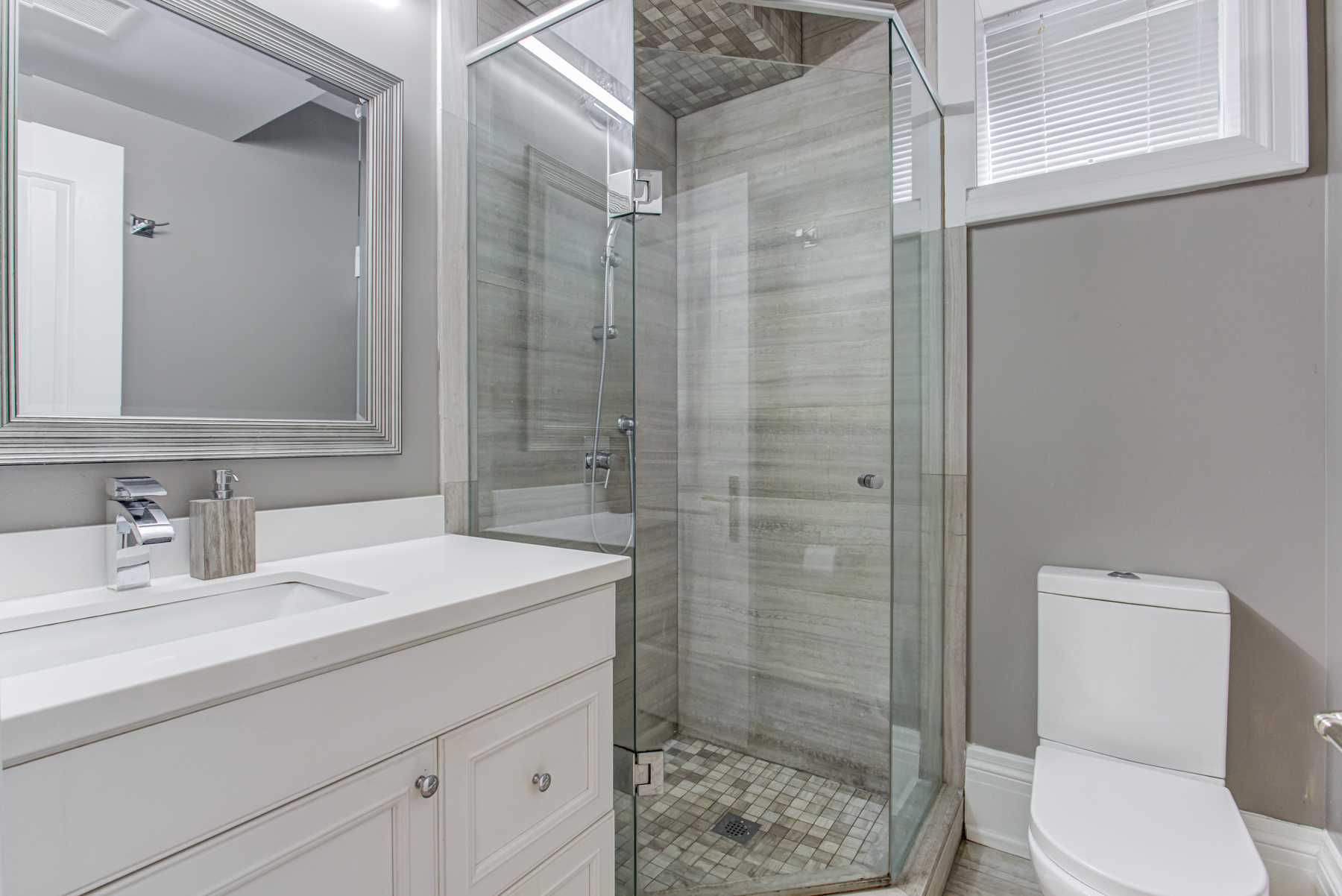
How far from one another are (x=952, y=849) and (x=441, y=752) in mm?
1568

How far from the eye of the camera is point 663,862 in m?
1.47

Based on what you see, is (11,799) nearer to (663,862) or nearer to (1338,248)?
(663,862)

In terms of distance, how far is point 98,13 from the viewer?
3.22ft

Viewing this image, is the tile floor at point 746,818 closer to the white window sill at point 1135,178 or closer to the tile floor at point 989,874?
Answer: the tile floor at point 989,874

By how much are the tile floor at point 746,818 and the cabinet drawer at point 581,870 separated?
0.18 m

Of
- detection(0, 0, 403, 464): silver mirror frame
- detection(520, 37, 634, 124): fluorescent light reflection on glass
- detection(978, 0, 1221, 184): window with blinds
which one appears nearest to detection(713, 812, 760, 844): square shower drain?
detection(0, 0, 403, 464): silver mirror frame

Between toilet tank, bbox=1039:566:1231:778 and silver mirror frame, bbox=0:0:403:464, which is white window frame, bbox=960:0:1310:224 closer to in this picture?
toilet tank, bbox=1039:566:1231:778

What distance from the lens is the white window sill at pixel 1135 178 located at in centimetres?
149

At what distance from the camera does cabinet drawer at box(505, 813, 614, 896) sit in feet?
3.25

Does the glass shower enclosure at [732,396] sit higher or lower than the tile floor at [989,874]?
higher

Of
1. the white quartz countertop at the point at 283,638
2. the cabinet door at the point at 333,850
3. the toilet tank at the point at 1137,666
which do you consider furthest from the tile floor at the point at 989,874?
the cabinet door at the point at 333,850

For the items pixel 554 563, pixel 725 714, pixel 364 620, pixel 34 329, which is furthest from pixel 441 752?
pixel 725 714

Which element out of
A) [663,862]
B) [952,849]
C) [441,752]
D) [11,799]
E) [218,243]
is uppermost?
[218,243]

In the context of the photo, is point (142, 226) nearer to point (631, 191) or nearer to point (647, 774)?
point (631, 191)
